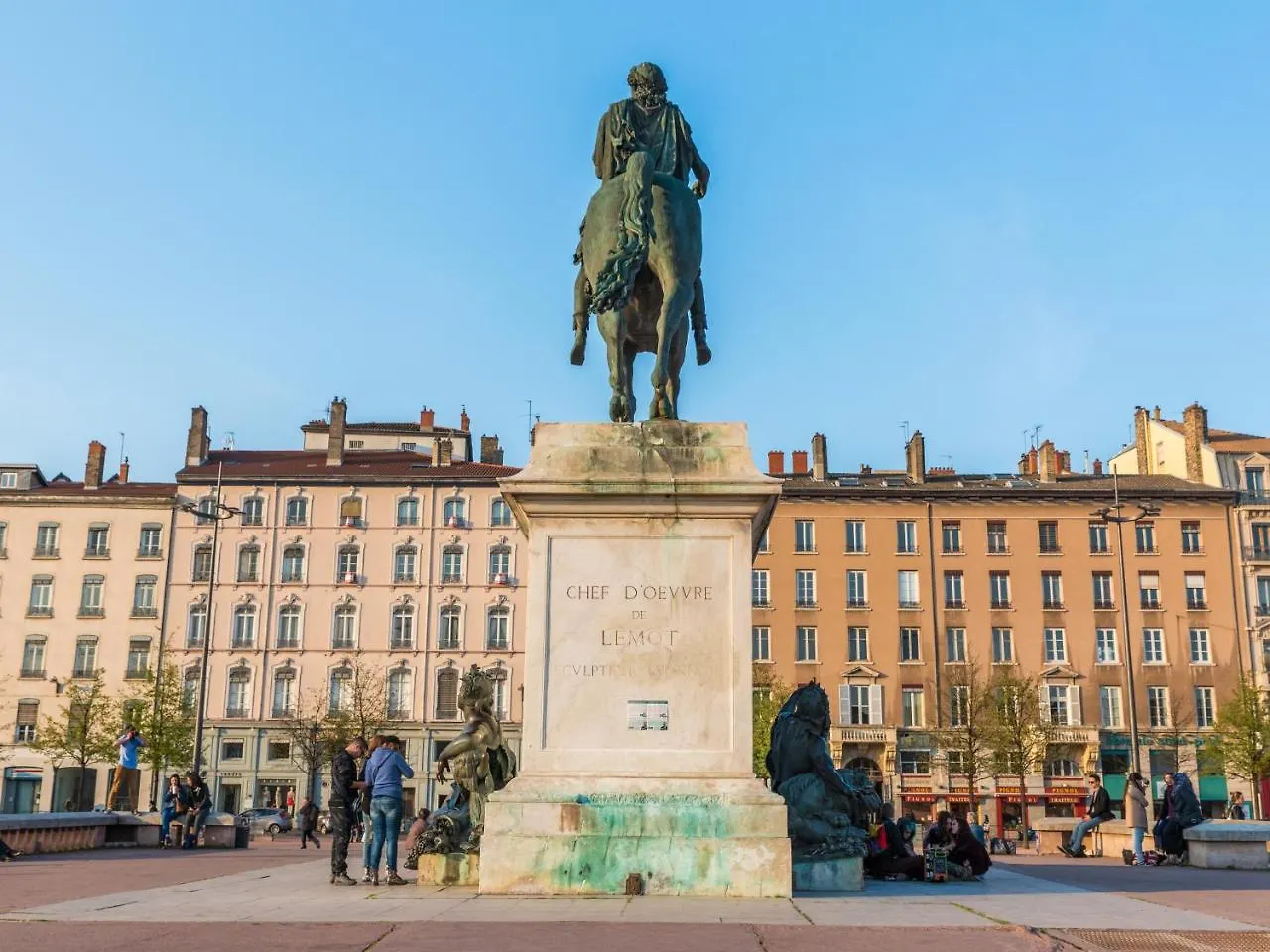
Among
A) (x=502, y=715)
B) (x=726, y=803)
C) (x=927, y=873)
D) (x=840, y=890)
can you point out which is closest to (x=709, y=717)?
(x=726, y=803)

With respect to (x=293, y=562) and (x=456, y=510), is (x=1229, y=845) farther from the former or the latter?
(x=293, y=562)

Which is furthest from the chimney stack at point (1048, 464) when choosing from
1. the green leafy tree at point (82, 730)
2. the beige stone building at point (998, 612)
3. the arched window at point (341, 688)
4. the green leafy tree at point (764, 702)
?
the green leafy tree at point (82, 730)

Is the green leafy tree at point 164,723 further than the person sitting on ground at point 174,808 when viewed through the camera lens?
Yes

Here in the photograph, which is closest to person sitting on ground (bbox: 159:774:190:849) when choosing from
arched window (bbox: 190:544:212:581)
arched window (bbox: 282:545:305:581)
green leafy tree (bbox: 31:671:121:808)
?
green leafy tree (bbox: 31:671:121:808)

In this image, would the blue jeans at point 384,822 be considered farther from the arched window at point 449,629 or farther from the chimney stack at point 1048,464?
the chimney stack at point 1048,464

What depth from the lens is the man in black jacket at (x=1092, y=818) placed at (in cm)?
2534

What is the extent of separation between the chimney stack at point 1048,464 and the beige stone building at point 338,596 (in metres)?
30.9

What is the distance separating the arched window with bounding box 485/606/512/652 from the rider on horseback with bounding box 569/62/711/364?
204 ft

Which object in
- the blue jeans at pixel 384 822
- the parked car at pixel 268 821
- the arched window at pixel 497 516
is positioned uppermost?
the arched window at pixel 497 516

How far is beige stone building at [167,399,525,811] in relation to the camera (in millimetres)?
73250

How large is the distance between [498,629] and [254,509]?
1576 cm

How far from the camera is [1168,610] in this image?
71875 millimetres

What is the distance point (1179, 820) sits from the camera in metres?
21.2

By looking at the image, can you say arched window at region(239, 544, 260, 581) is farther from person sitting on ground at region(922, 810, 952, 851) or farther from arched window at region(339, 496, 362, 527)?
person sitting on ground at region(922, 810, 952, 851)
